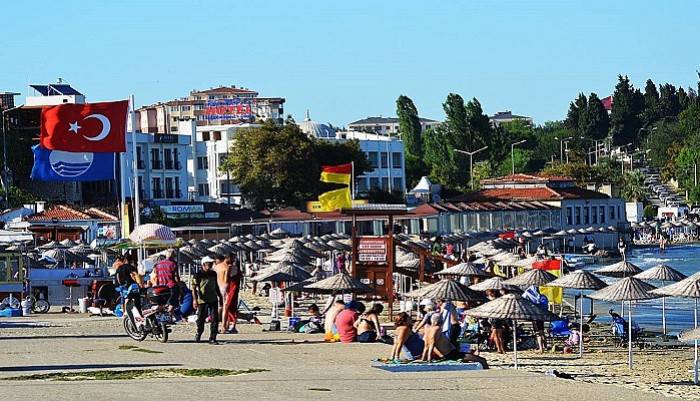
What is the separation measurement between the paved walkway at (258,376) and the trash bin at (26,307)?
7.13 m

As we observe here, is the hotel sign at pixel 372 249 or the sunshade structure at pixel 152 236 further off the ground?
the sunshade structure at pixel 152 236

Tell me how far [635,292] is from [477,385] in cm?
894

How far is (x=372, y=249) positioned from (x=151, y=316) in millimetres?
10333

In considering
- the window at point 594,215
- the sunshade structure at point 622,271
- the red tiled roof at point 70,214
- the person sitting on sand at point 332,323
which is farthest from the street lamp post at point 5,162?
the person sitting on sand at point 332,323

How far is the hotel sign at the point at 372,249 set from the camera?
3278 centimetres

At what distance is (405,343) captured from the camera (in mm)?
21219

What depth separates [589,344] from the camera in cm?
3078

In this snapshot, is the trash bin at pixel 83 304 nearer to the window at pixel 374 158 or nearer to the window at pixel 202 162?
the window at pixel 202 162

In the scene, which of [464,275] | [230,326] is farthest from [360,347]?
[464,275]

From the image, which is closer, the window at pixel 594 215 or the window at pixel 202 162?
the window at pixel 594 215

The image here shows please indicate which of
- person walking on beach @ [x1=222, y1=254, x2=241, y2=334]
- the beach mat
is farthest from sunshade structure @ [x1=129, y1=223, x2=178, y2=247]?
the beach mat

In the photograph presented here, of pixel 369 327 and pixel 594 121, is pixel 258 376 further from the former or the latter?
pixel 594 121

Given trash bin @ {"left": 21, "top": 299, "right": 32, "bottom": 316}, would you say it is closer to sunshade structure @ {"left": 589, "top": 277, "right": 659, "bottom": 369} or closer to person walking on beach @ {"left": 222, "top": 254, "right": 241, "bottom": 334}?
person walking on beach @ {"left": 222, "top": 254, "right": 241, "bottom": 334}

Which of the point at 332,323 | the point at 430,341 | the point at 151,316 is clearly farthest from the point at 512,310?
the point at 151,316
